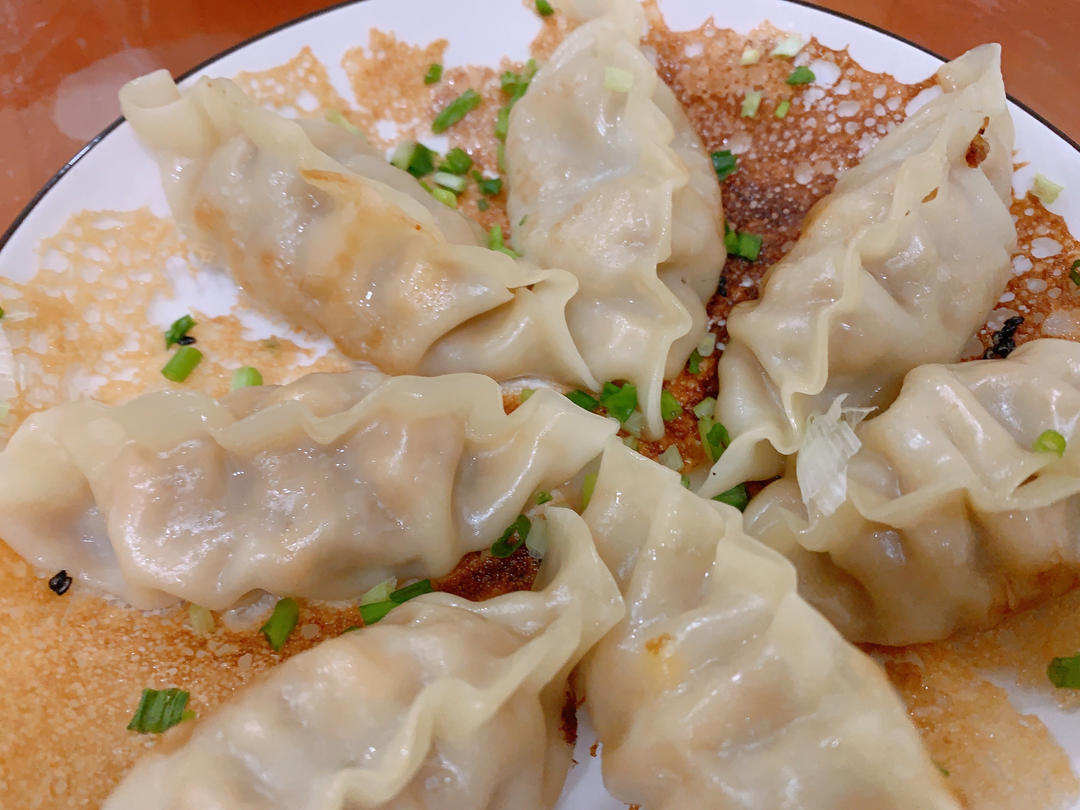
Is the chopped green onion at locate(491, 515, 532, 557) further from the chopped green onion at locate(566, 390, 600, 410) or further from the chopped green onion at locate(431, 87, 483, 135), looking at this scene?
the chopped green onion at locate(431, 87, 483, 135)

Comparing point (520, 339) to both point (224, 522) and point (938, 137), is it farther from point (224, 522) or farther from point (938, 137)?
point (938, 137)

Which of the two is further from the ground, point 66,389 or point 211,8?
point 211,8

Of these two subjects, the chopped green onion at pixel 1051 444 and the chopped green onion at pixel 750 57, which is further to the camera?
the chopped green onion at pixel 750 57

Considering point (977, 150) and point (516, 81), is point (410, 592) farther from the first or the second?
point (977, 150)

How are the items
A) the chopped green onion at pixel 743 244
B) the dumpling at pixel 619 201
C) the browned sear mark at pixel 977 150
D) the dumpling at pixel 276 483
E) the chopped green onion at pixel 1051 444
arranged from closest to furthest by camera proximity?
the chopped green onion at pixel 1051 444
the dumpling at pixel 276 483
the browned sear mark at pixel 977 150
the dumpling at pixel 619 201
the chopped green onion at pixel 743 244

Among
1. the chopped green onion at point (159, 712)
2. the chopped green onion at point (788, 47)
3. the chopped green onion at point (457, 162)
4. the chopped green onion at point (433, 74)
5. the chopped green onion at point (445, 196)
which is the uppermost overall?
→ the chopped green onion at point (788, 47)

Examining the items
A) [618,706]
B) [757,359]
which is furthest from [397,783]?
[757,359]

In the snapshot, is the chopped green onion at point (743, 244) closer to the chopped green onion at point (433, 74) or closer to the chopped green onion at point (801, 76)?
the chopped green onion at point (801, 76)

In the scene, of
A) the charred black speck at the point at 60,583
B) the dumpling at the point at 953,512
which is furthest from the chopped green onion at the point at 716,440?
the charred black speck at the point at 60,583
